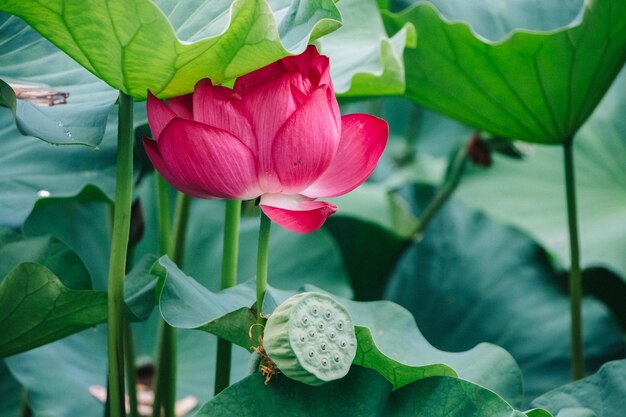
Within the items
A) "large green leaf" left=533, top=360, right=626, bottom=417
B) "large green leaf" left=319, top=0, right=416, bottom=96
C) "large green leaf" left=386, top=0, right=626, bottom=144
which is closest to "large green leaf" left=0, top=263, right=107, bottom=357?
"large green leaf" left=319, top=0, right=416, bottom=96

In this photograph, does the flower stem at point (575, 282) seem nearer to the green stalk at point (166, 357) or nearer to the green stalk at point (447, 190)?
the green stalk at point (447, 190)

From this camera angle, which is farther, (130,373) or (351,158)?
(130,373)

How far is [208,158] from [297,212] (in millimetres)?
75

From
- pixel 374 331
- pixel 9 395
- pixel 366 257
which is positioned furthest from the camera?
pixel 366 257

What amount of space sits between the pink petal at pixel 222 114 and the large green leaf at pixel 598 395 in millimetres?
411

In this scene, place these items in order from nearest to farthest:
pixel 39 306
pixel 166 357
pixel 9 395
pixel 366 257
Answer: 1. pixel 39 306
2. pixel 166 357
3. pixel 9 395
4. pixel 366 257

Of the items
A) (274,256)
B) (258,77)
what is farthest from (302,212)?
(274,256)

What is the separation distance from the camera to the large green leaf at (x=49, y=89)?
64 centimetres

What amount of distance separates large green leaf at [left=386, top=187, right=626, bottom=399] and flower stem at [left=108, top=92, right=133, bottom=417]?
82cm

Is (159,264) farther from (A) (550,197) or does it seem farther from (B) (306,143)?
(A) (550,197)

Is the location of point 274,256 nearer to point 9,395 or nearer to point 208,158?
point 9,395

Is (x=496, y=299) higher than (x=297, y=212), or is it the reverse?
(x=297, y=212)

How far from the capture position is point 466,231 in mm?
1534

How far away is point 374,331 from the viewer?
82 centimetres
